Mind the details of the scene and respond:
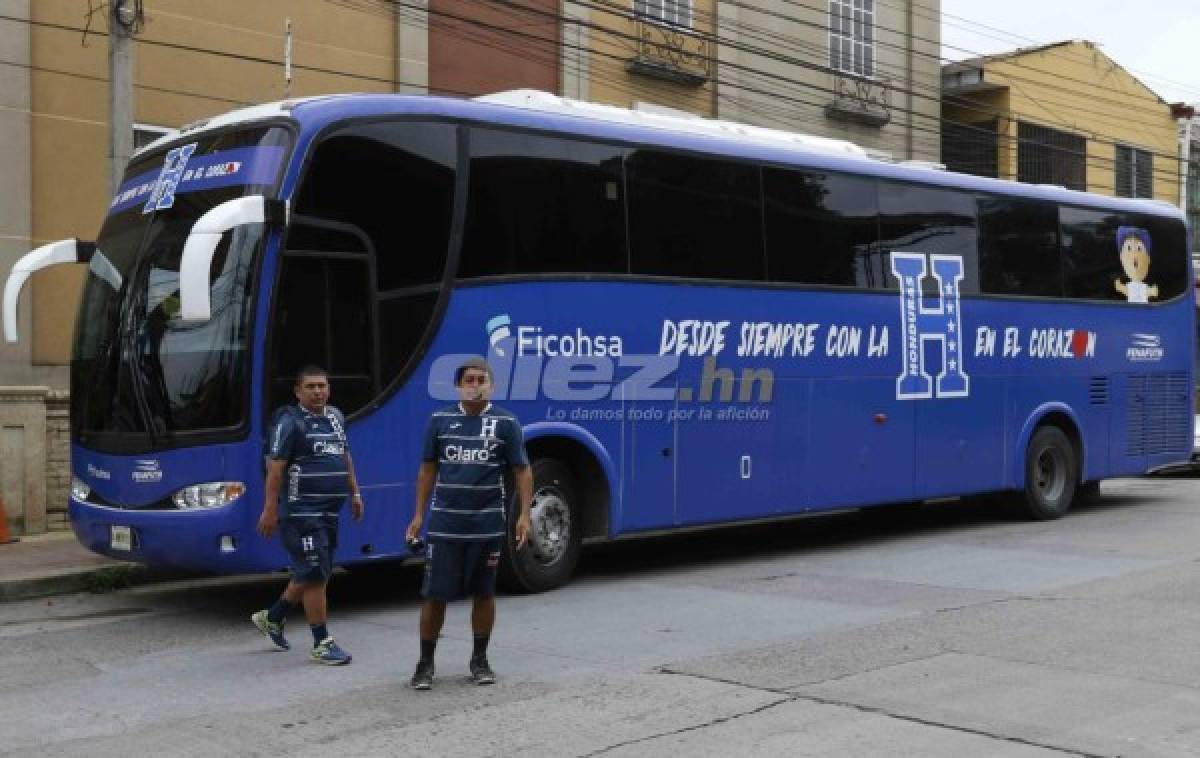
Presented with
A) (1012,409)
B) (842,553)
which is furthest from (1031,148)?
(842,553)

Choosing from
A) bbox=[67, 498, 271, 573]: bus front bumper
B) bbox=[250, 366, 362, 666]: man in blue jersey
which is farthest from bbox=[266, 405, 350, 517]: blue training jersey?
bbox=[67, 498, 271, 573]: bus front bumper

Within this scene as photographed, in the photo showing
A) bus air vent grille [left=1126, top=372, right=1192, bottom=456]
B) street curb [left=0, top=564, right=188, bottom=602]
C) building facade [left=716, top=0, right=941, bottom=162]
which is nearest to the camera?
street curb [left=0, top=564, right=188, bottom=602]

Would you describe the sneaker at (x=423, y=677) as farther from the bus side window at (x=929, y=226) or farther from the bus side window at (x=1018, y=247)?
the bus side window at (x=1018, y=247)

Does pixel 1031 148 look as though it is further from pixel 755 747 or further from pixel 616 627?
pixel 755 747

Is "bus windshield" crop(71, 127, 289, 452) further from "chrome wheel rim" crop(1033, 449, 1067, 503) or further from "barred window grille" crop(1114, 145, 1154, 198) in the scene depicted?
"barred window grille" crop(1114, 145, 1154, 198)

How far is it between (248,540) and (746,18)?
18529 mm

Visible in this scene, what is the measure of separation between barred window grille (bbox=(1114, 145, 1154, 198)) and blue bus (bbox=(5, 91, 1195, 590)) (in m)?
20.8

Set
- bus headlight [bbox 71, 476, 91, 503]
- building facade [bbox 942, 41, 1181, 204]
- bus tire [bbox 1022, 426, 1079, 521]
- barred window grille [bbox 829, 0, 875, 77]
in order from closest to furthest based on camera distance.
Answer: bus headlight [bbox 71, 476, 91, 503] < bus tire [bbox 1022, 426, 1079, 521] < barred window grille [bbox 829, 0, 875, 77] < building facade [bbox 942, 41, 1181, 204]

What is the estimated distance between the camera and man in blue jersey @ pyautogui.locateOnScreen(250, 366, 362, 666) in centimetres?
808

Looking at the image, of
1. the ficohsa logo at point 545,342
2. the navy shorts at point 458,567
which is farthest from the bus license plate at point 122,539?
the navy shorts at point 458,567

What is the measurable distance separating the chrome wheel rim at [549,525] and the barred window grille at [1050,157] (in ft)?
78.3

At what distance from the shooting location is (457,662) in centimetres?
811

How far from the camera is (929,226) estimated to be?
14289mm

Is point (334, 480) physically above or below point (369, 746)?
above
